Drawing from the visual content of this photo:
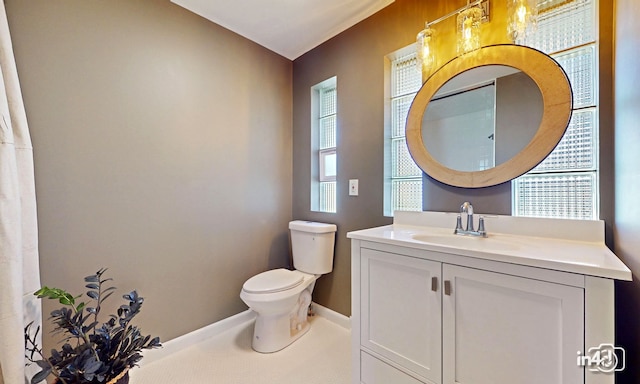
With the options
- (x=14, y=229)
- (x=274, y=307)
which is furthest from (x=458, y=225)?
(x=14, y=229)

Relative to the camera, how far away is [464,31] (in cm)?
133

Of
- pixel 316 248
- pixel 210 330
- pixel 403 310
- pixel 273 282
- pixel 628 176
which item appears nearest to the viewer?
pixel 628 176

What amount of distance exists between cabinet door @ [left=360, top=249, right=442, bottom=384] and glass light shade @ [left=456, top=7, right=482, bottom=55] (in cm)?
119

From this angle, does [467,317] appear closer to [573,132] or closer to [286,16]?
[573,132]

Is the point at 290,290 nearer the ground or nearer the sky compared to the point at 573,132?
Answer: nearer the ground

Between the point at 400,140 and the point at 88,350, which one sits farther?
the point at 400,140

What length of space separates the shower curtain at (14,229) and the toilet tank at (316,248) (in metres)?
1.44

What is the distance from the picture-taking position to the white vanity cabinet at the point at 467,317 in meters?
0.73

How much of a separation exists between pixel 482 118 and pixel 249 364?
200 cm

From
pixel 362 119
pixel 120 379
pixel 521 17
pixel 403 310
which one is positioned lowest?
pixel 120 379

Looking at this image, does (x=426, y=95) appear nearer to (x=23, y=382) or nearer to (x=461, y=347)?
(x=461, y=347)

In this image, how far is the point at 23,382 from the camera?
94cm

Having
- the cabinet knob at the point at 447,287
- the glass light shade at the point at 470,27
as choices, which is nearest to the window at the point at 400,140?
the glass light shade at the point at 470,27

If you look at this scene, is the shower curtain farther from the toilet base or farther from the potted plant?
the toilet base
